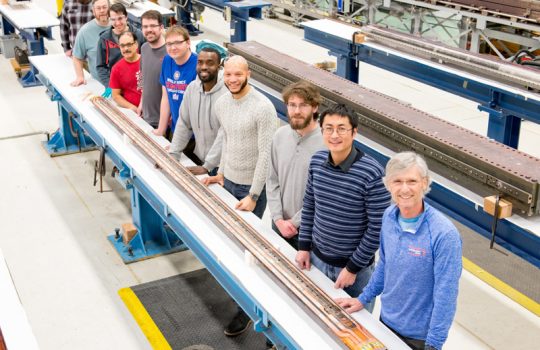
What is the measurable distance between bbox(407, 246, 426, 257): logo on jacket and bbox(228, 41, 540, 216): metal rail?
4.34 feet

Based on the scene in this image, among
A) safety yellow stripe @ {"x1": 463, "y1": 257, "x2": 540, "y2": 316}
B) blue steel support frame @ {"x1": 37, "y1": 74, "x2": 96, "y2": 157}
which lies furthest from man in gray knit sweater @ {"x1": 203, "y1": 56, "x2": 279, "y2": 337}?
blue steel support frame @ {"x1": 37, "y1": 74, "x2": 96, "y2": 157}

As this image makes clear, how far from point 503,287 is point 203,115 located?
247cm

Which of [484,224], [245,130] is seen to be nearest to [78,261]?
[245,130]

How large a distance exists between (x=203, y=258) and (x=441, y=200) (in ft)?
5.09

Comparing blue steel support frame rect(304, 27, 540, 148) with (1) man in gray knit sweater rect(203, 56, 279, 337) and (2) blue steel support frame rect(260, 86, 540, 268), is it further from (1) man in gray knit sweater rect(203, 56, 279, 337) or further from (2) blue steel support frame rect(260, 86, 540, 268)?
(1) man in gray knit sweater rect(203, 56, 279, 337)

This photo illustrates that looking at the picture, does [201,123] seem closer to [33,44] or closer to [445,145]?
[445,145]

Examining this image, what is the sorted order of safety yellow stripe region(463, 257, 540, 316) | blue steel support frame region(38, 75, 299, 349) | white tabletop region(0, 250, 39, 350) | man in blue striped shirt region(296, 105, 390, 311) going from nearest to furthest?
white tabletop region(0, 250, 39, 350) → man in blue striped shirt region(296, 105, 390, 311) → blue steel support frame region(38, 75, 299, 349) → safety yellow stripe region(463, 257, 540, 316)

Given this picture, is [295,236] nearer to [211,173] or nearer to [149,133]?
[211,173]

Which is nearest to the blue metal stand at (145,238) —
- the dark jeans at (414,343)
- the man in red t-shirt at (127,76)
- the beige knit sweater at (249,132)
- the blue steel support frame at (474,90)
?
the man in red t-shirt at (127,76)

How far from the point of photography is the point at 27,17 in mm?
9586

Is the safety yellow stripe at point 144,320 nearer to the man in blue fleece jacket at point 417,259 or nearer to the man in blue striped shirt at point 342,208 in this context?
the man in blue striped shirt at point 342,208

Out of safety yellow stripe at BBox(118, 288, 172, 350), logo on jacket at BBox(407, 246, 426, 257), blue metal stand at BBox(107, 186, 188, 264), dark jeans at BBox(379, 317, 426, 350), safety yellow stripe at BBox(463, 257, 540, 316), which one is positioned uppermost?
logo on jacket at BBox(407, 246, 426, 257)

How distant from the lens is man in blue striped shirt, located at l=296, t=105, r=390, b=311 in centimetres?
311

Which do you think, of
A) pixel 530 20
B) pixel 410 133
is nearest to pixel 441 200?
pixel 410 133
